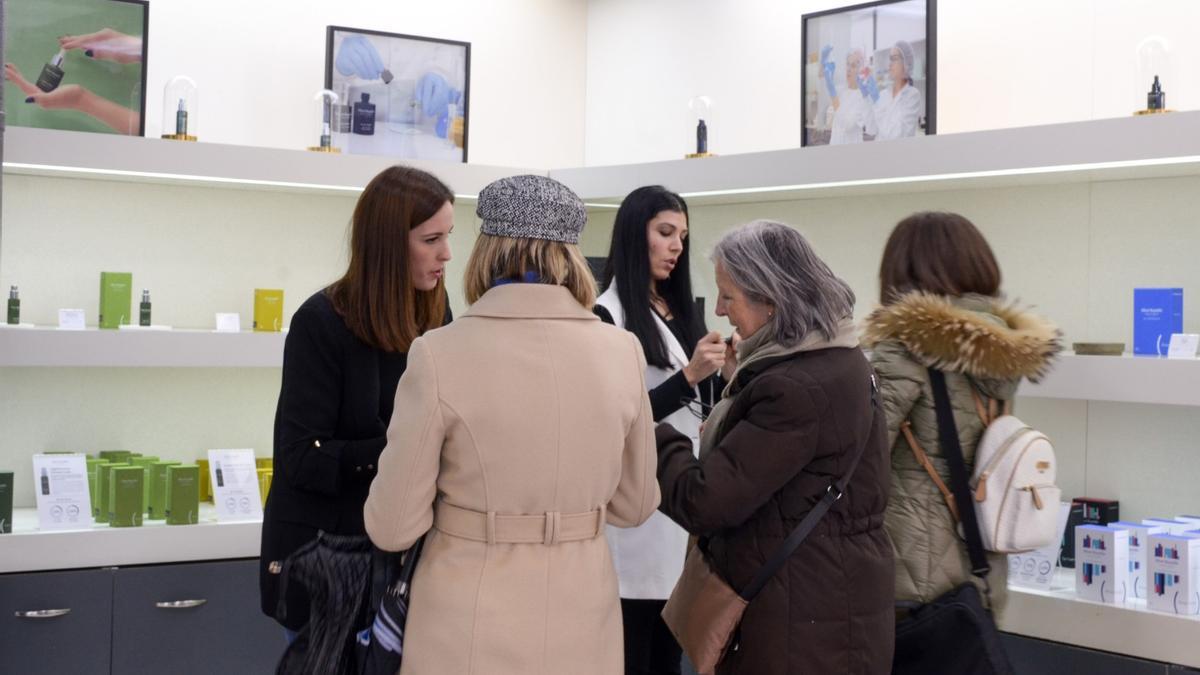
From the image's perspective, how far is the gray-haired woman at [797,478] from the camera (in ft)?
7.79

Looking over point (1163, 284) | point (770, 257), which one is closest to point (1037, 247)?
point (1163, 284)

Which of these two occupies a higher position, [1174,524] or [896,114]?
[896,114]

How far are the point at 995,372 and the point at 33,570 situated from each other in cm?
304

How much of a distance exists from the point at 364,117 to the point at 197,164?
31.2 inches

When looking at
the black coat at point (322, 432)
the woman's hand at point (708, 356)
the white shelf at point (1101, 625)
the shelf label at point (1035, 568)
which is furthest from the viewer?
the shelf label at point (1035, 568)

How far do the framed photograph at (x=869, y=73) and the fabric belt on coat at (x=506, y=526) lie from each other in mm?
2381

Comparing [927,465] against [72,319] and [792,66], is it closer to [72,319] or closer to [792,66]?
[792,66]

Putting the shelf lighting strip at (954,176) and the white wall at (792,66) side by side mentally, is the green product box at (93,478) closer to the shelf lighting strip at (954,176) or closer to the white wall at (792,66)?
the shelf lighting strip at (954,176)

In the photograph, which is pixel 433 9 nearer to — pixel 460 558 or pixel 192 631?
pixel 192 631

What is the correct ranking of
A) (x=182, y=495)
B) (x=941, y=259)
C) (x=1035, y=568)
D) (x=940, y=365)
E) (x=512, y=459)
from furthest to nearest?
1. (x=182, y=495)
2. (x=1035, y=568)
3. (x=941, y=259)
4. (x=940, y=365)
5. (x=512, y=459)

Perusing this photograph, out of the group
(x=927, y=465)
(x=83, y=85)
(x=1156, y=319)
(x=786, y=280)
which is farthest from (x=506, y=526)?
(x=83, y=85)

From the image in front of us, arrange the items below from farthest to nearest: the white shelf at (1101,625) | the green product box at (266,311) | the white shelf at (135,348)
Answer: the green product box at (266,311), the white shelf at (135,348), the white shelf at (1101,625)

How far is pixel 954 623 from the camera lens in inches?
105

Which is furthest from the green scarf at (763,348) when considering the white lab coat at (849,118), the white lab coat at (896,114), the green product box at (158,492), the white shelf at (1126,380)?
the green product box at (158,492)
